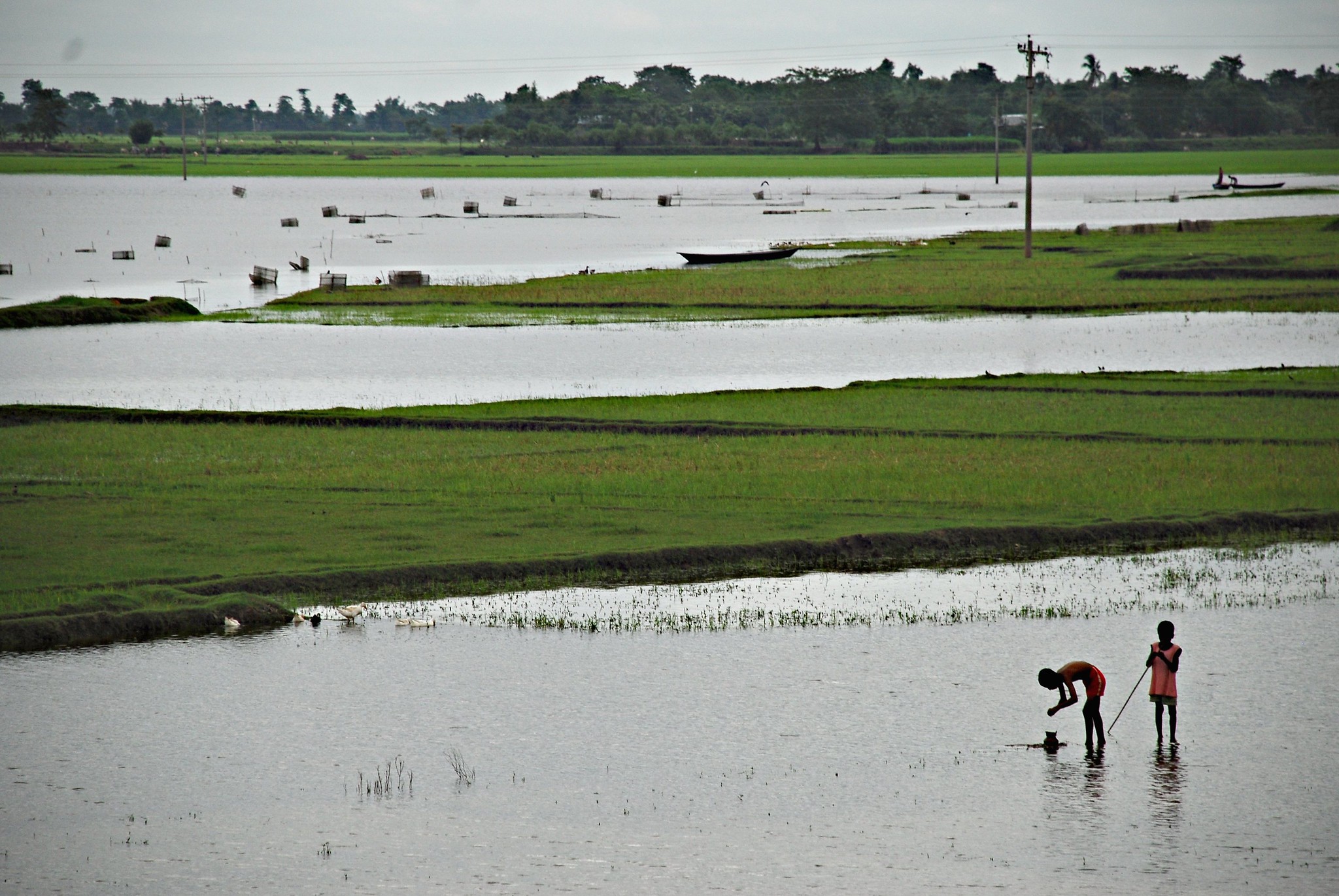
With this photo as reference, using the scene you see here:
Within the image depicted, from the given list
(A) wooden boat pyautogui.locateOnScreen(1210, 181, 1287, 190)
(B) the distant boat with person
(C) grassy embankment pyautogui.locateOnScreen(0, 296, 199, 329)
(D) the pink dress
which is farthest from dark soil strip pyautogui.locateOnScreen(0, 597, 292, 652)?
(A) wooden boat pyautogui.locateOnScreen(1210, 181, 1287, 190)

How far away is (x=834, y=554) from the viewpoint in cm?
1967

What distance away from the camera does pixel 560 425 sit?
2830cm

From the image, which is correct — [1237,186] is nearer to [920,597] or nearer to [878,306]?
[878,306]

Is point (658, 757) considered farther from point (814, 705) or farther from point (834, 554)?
point (834, 554)

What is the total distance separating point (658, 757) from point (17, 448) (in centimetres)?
1760

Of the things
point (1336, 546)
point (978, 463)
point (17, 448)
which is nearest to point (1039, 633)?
point (1336, 546)

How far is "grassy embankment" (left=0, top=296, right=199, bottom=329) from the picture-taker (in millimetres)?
48156

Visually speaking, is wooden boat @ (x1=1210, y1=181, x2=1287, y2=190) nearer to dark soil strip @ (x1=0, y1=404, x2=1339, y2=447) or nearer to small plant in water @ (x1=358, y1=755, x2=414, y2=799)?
dark soil strip @ (x1=0, y1=404, x2=1339, y2=447)

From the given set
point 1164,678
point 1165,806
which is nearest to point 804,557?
point 1164,678

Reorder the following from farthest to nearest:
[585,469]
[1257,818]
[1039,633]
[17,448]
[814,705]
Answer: [17,448], [585,469], [1039,633], [814,705], [1257,818]

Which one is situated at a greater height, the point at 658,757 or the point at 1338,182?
the point at 1338,182

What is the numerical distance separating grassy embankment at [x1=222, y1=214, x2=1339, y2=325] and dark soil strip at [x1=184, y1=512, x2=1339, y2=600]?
93.2 ft

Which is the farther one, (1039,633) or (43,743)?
(1039,633)

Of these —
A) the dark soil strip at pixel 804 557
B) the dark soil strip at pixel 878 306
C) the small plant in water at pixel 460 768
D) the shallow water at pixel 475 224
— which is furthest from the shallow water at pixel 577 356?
the small plant in water at pixel 460 768
